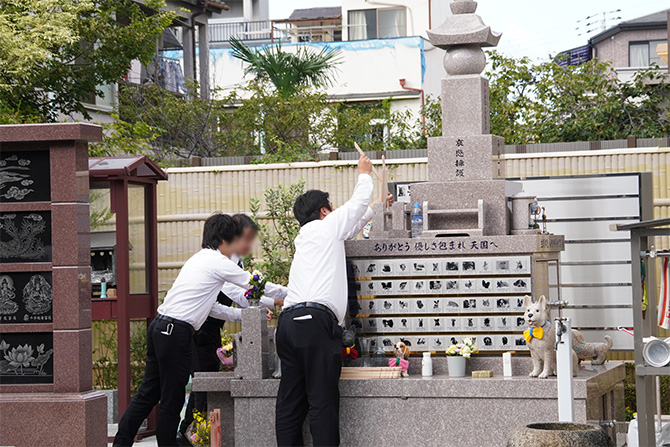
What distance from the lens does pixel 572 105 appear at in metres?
15.7

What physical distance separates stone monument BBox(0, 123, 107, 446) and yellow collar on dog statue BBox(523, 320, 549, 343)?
3.40m

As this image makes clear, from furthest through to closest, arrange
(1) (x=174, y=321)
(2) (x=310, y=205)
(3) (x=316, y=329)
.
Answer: (1) (x=174, y=321)
(2) (x=310, y=205)
(3) (x=316, y=329)

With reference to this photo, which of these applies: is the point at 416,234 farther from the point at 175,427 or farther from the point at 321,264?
the point at 175,427

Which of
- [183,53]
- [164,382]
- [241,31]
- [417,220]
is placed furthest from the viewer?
[241,31]

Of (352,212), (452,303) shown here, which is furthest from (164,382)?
(452,303)

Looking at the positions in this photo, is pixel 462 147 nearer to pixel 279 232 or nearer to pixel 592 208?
pixel 592 208

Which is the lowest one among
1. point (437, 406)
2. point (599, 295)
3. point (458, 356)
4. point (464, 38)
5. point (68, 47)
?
point (437, 406)

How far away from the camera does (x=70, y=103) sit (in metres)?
15.4

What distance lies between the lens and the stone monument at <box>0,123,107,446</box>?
7621 millimetres

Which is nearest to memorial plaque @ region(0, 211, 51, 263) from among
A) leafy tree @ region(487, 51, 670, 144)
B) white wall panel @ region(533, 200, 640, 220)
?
white wall panel @ region(533, 200, 640, 220)

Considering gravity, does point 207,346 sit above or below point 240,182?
below

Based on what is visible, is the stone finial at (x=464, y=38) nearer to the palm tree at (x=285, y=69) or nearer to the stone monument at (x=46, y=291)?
the stone monument at (x=46, y=291)

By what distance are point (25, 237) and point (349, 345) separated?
9.01 ft

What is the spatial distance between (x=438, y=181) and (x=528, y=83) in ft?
30.8
